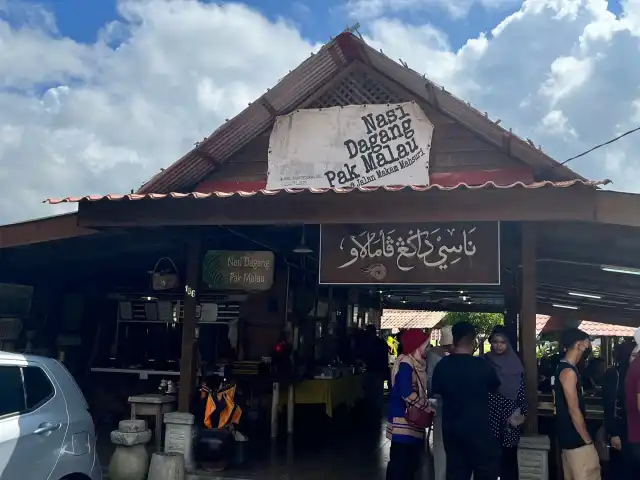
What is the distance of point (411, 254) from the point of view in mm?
6938

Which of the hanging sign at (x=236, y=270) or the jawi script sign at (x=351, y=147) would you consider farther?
the hanging sign at (x=236, y=270)

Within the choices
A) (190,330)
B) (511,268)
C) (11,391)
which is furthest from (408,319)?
(11,391)

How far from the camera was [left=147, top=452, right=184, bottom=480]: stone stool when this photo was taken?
7.21 m

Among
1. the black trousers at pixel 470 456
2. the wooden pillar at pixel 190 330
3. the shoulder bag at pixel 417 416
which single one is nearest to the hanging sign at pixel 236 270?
the wooden pillar at pixel 190 330

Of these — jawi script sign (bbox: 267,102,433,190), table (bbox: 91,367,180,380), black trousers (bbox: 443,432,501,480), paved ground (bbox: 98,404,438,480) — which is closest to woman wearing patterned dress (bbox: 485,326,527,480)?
black trousers (bbox: 443,432,501,480)

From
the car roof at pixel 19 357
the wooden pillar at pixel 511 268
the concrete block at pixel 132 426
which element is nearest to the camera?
the car roof at pixel 19 357

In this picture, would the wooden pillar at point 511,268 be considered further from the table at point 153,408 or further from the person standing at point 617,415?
the table at point 153,408

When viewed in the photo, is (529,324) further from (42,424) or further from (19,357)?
(19,357)

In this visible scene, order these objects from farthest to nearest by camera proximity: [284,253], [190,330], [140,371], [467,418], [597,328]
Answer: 1. [597,328]
2. [140,371]
3. [284,253]
4. [190,330]
5. [467,418]

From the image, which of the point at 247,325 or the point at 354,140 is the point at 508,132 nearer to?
the point at 354,140

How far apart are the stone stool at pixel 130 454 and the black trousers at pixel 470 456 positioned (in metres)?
3.69

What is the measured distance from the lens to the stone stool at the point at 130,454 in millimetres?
7324

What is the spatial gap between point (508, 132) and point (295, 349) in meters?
6.11

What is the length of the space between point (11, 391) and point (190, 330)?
10.3 feet
